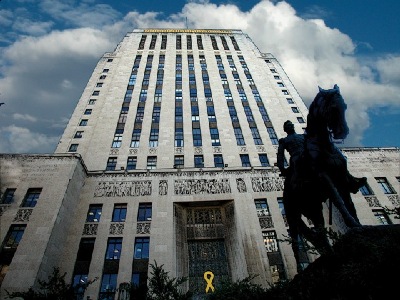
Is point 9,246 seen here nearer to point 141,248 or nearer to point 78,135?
point 141,248

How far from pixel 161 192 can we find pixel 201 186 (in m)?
3.53

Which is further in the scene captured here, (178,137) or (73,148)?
(178,137)

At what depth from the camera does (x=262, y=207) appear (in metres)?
22.6

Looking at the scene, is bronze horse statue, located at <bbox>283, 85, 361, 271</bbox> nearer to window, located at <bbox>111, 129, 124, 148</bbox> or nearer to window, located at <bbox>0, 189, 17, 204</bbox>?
→ window, located at <bbox>0, 189, 17, 204</bbox>

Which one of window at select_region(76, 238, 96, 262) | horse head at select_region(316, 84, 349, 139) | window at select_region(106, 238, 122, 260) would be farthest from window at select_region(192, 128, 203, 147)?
horse head at select_region(316, 84, 349, 139)

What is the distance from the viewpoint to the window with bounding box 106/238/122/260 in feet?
64.3

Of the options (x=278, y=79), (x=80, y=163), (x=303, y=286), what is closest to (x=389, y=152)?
(x=278, y=79)

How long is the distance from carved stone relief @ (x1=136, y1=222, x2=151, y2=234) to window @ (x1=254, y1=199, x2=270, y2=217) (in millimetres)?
8971

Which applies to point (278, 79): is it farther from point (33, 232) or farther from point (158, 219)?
point (33, 232)

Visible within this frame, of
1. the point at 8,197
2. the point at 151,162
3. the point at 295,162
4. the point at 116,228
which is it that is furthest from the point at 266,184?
the point at 8,197

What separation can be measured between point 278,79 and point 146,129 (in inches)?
903

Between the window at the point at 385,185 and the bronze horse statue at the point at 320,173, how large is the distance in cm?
2029

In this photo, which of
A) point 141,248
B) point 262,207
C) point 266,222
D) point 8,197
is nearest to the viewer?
point 141,248

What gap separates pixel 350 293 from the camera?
3.55 metres
